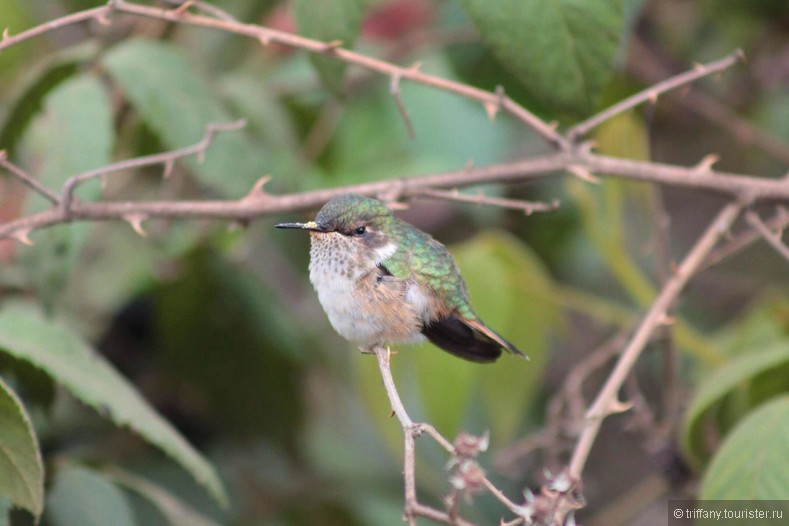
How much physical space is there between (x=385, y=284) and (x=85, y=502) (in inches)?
27.9

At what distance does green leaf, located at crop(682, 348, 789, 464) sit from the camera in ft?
5.12

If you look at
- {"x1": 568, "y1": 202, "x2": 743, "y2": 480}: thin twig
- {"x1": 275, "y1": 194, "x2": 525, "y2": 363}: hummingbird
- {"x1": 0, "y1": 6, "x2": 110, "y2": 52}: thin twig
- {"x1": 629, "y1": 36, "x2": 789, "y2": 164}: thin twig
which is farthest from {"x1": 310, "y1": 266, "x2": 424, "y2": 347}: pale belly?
{"x1": 629, "y1": 36, "x2": 789, "y2": 164}: thin twig

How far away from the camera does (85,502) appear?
160 centimetres

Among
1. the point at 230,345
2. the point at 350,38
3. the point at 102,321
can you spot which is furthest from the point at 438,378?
the point at 102,321

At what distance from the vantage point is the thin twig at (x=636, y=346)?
127 centimetres

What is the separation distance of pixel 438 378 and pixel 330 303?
54 cm

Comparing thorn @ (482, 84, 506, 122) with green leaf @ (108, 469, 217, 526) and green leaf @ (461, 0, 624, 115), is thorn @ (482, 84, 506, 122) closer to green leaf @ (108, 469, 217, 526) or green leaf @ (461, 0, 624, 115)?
green leaf @ (461, 0, 624, 115)

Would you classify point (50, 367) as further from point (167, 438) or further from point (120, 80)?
point (120, 80)

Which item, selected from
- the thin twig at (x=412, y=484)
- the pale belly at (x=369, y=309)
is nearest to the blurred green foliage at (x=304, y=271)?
the pale belly at (x=369, y=309)

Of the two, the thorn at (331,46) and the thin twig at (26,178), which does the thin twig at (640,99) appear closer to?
the thorn at (331,46)

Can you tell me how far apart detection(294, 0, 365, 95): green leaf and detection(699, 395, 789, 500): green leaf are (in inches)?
34.6

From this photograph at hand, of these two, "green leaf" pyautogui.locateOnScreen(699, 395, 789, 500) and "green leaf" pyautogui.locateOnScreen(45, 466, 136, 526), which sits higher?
"green leaf" pyautogui.locateOnScreen(699, 395, 789, 500)

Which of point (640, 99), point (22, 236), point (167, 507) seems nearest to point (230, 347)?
point (167, 507)

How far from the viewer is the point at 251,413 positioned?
95.6 inches
